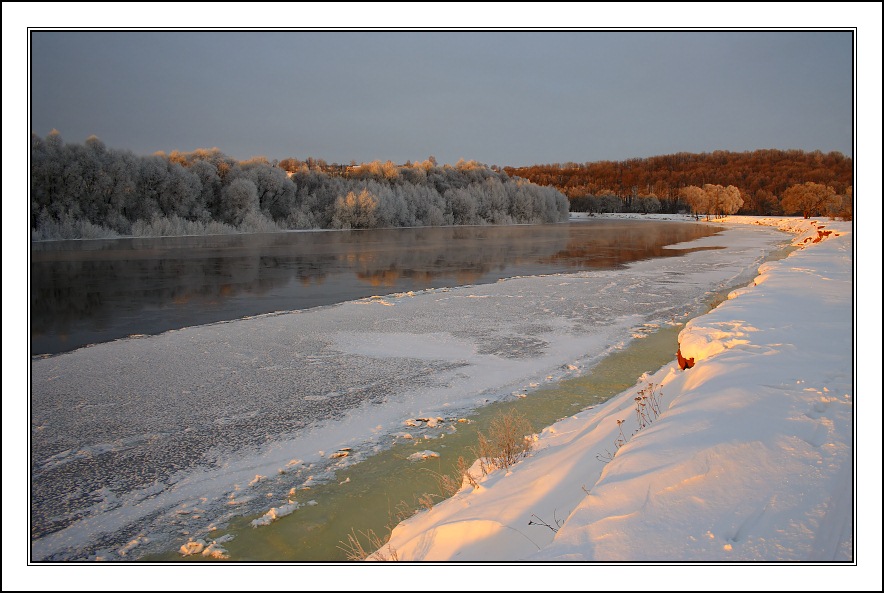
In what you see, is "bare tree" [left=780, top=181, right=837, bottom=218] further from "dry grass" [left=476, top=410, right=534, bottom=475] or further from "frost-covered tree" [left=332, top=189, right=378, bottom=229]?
"dry grass" [left=476, top=410, right=534, bottom=475]

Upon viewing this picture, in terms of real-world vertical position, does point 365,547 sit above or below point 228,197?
below

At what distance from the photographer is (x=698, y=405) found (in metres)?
4.39

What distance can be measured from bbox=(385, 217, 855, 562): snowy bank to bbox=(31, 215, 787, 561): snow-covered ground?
1.72 metres

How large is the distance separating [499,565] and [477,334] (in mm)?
8234

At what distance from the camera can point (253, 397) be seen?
7223 millimetres

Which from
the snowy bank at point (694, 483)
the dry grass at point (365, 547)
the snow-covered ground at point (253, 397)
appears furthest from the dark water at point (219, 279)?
the snowy bank at point (694, 483)

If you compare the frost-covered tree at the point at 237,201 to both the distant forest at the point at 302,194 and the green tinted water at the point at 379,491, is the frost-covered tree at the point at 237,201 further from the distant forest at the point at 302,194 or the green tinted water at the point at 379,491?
the green tinted water at the point at 379,491

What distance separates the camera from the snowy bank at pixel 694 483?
8.51 feet

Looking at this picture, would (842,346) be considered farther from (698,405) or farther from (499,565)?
(499,565)

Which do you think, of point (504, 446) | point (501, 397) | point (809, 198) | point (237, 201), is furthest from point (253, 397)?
point (809, 198)

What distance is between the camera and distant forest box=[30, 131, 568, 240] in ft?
143

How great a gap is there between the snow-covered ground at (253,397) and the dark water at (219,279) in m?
1.51

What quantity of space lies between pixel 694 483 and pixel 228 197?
5957 centimetres

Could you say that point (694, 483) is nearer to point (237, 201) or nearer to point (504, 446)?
point (504, 446)
